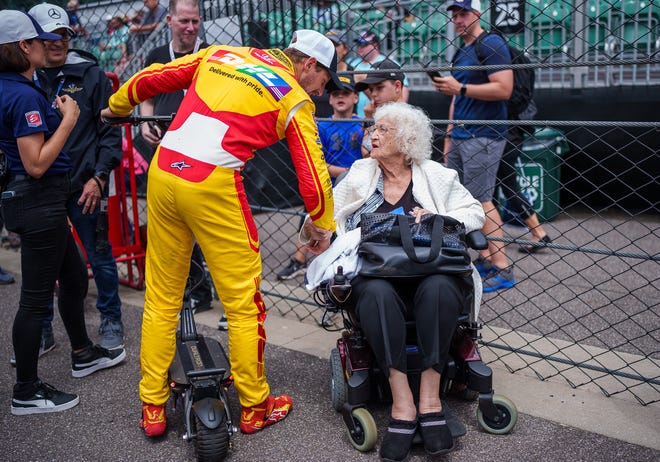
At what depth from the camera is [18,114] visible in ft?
9.65

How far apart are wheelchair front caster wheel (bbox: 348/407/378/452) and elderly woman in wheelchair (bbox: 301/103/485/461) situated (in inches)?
2.5

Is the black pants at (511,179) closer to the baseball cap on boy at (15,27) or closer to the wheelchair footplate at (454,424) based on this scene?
the wheelchair footplate at (454,424)

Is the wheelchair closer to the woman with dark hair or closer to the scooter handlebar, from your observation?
the scooter handlebar

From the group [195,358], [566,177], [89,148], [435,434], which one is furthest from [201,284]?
[566,177]

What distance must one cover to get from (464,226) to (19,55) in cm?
221

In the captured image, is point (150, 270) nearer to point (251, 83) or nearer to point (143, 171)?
point (251, 83)

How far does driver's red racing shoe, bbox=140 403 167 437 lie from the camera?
9.59ft

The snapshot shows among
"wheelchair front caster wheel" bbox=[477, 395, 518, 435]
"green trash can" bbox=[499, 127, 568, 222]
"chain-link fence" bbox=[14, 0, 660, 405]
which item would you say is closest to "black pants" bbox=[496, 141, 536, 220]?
"chain-link fence" bbox=[14, 0, 660, 405]

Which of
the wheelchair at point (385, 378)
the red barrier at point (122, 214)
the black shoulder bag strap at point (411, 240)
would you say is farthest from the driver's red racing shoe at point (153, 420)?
the red barrier at point (122, 214)

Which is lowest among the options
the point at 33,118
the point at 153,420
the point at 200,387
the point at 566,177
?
the point at 566,177

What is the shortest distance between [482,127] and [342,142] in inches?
41.1

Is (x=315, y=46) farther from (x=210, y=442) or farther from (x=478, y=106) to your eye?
(x=478, y=106)

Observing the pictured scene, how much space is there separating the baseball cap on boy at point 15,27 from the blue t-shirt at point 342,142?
7.01ft

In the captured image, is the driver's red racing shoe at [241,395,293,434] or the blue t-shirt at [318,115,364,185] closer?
the driver's red racing shoe at [241,395,293,434]
